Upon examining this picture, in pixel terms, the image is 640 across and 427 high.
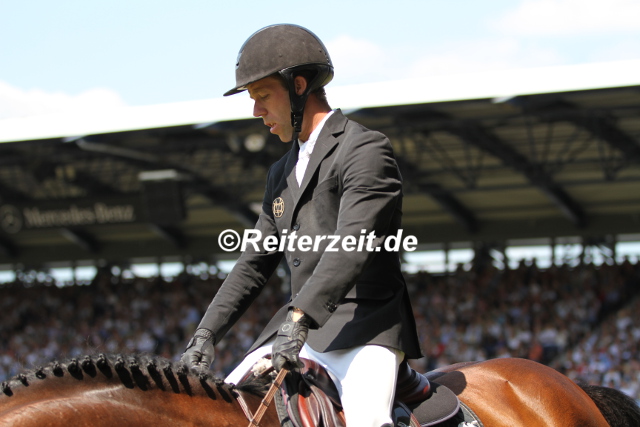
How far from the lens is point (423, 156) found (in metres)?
16.3

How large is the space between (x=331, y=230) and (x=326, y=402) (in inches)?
23.8

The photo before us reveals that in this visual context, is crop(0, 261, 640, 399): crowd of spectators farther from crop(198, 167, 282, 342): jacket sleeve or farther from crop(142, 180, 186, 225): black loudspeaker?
crop(198, 167, 282, 342): jacket sleeve

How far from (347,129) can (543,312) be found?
13860 mm

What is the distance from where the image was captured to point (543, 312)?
15.8 meters

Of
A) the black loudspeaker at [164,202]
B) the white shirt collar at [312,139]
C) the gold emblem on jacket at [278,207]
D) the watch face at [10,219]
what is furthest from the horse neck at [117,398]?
the watch face at [10,219]

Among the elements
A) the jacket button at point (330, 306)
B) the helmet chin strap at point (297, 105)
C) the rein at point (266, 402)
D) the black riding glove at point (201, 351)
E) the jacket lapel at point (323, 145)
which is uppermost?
the helmet chin strap at point (297, 105)

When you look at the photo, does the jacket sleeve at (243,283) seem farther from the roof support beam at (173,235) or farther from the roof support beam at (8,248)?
the roof support beam at (8,248)

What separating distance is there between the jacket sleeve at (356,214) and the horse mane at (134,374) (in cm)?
47

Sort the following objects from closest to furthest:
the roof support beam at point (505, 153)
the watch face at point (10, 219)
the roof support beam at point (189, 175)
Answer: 1. the roof support beam at point (505, 153)
2. the roof support beam at point (189, 175)
3. the watch face at point (10, 219)

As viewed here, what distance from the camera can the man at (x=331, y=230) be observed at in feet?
8.41

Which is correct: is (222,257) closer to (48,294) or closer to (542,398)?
(48,294)

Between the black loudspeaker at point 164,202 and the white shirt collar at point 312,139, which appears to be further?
the black loudspeaker at point 164,202

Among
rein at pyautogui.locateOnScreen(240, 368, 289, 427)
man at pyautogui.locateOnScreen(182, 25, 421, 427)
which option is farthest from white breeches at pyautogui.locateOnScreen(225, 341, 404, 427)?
rein at pyautogui.locateOnScreen(240, 368, 289, 427)

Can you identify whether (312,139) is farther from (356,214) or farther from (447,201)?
(447,201)
